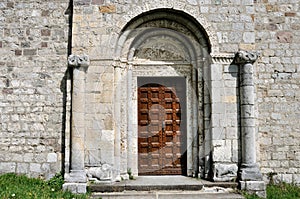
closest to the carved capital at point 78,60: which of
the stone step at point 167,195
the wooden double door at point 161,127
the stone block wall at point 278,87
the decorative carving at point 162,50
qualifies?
the decorative carving at point 162,50

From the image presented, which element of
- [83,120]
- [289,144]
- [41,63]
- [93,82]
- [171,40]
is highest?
[171,40]

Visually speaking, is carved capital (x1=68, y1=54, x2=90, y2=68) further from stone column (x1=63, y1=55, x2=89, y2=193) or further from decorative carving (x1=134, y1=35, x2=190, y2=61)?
decorative carving (x1=134, y1=35, x2=190, y2=61)

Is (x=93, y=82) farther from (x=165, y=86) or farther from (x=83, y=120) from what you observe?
(x=165, y=86)

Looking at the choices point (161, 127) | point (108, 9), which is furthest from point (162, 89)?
point (108, 9)

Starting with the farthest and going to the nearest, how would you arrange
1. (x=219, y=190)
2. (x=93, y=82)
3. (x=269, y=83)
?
1. (x=269, y=83)
2. (x=93, y=82)
3. (x=219, y=190)

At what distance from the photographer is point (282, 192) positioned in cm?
547

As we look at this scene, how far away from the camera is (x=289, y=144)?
5902 millimetres

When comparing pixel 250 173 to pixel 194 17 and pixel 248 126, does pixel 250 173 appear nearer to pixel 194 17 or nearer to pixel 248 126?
pixel 248 126

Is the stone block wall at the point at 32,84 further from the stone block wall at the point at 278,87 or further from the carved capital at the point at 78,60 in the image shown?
the stone block wall at the point at 278,87

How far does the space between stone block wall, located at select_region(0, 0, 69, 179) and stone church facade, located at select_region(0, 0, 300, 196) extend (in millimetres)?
19

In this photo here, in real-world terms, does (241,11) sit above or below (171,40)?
above

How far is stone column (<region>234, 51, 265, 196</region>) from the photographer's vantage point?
5305mm

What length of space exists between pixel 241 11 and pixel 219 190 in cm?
326

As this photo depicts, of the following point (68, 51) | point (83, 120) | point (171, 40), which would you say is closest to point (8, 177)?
point (83, 120)
